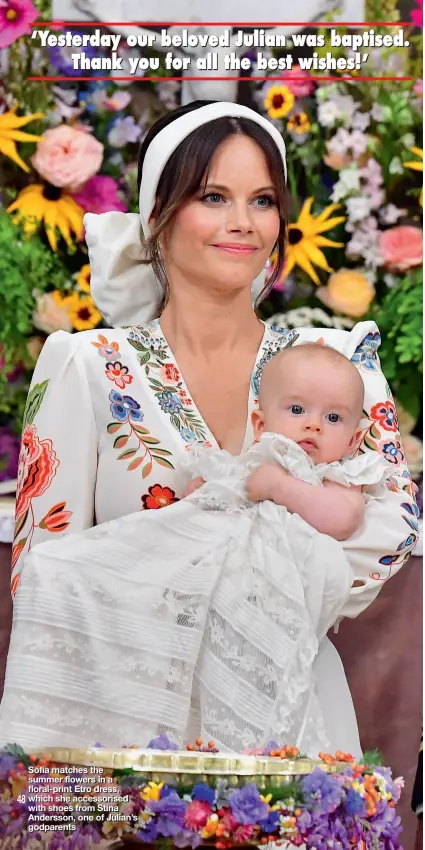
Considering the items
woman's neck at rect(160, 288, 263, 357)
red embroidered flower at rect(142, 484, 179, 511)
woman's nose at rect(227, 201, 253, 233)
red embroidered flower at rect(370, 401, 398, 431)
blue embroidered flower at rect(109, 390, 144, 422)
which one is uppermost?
woman's nose at rect(227, 201, 253, 233)

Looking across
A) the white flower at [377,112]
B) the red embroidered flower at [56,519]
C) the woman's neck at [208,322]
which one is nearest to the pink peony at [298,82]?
the white flower at [377,112]

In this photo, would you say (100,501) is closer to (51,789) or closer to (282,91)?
(51,789)

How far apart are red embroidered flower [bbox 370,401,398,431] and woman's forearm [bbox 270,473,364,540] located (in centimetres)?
20

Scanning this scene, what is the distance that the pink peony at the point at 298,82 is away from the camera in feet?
6.13

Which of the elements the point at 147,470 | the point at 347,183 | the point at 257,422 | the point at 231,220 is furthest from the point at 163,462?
the point at 347,183

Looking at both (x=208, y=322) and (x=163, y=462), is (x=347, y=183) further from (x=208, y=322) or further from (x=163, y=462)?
(x=163, y=462)

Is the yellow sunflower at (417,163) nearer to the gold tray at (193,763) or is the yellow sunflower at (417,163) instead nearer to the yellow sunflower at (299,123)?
the yellow sunflower at (299,123)

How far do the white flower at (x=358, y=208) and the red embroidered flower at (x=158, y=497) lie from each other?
56cm

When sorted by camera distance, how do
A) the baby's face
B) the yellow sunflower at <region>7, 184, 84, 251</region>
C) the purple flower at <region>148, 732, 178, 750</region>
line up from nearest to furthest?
1. the purple flower at <region>148, 732, 178, 750</region>
2. the baby's face
3. the yellow sunflower at <region>7, 184, 84, 251</region>

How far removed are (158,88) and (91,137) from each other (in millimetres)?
134

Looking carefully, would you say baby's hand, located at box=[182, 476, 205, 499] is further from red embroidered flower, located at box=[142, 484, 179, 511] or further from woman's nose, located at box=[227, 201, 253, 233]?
woman's nose, located at box=[227, 201, 253, 233]

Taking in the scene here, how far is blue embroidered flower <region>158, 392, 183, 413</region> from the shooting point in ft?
5.81

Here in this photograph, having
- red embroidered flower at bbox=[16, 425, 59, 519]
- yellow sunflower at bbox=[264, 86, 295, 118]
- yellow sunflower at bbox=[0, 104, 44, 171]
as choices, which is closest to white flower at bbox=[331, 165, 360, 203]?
yellow sunflower at bbox=[264, 86, 295, 118]

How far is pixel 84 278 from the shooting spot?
6.45 ft
